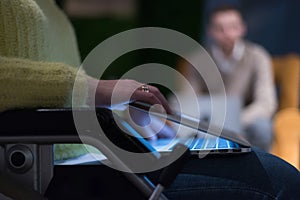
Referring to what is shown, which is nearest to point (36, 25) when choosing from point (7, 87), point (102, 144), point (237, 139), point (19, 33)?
point (19, 33)

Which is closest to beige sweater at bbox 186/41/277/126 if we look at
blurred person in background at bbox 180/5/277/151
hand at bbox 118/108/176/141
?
blurred person in background at bbox 180/5/277/151

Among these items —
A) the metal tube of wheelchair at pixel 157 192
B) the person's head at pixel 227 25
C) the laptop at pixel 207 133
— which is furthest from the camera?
the person's head at pixel 227 25

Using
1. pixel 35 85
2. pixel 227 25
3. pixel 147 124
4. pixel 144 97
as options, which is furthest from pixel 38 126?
pixel 227 25

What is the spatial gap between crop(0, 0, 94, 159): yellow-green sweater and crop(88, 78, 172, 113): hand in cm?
2

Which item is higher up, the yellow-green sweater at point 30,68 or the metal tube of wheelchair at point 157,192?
the yellow-green sweater at point 30,68

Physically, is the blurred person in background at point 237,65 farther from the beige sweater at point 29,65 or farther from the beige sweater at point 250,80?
the beige sweater at point 29,65

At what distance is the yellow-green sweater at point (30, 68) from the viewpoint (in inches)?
40.0

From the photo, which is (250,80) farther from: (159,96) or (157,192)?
(157,192)

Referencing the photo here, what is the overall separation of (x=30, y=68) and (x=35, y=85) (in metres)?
0.03

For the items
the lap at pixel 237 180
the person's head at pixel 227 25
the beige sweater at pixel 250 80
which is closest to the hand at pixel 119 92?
the lap at pixel 237 180

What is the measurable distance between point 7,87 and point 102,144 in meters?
0.18

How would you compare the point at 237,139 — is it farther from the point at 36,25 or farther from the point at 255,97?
the point at 255,97

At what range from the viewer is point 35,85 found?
1019 mm

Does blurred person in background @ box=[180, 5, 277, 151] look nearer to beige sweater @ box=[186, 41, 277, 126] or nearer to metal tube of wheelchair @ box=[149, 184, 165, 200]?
beige sweater @ box=[186, 41, 277, 126]
